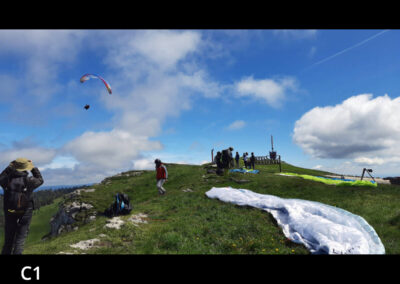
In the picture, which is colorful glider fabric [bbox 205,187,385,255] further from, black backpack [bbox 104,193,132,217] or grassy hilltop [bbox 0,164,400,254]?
black backpack [bbox 104,193,132,217]

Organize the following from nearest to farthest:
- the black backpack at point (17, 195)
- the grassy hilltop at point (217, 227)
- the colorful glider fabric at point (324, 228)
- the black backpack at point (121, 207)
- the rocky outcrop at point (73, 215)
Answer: the black backpack at point (17, 195) → the colorful glider fabric at point (324, 228) → the grassy hilltop at point (217, 227) → the black backpack at point (121, 207) → the rocky outcrop at point (73, 215)

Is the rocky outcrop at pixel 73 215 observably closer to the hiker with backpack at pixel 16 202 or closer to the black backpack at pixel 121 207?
the black backpack at pixel 121 207

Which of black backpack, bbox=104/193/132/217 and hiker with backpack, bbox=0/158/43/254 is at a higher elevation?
hiker with backpack, bbox=0/158/43/254

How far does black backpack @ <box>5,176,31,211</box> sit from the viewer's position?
6707 mm

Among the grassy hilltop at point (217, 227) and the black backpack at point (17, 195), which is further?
the grassy hilltop at point (217, 227)

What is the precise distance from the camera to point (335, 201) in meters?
13.2

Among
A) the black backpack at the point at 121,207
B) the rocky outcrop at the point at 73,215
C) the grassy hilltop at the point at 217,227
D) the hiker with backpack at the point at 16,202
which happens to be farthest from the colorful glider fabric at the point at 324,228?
the rocky outcrop at the point at 73,215

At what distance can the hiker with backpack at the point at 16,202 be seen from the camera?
265 inches

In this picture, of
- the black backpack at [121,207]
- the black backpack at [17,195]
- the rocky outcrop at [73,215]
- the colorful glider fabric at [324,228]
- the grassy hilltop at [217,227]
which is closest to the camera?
the black backpack at [17,195]

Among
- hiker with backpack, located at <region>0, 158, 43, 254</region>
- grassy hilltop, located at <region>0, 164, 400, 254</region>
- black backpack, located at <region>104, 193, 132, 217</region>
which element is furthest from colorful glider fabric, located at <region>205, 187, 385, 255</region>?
hiker with backpack, located at <region>0, 158, 43, 254</region>
